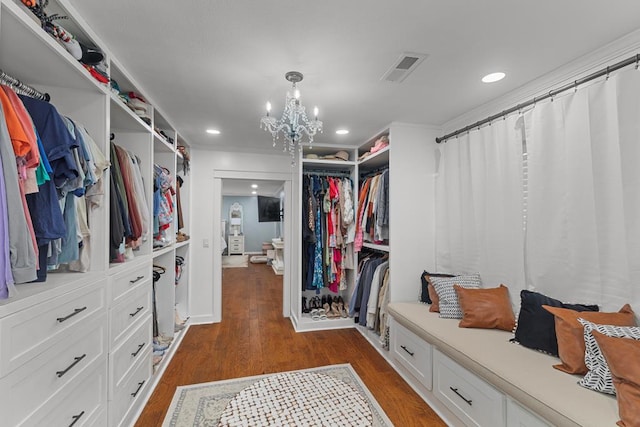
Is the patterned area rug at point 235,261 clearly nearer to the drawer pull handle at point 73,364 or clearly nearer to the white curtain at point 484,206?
the white curtain at point 484,206

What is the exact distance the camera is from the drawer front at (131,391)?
1.64m

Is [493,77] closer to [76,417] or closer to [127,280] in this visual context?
[127,280]

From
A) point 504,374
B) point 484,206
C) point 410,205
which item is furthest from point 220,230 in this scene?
point 504,374

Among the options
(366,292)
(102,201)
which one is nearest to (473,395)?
(366,292)

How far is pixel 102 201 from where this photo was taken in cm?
153

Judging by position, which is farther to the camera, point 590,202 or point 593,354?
point 590,202

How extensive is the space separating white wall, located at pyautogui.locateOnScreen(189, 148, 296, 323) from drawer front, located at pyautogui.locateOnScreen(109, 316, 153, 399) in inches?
57.1

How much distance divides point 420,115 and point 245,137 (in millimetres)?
1951

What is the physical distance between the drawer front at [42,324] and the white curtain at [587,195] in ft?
8.90

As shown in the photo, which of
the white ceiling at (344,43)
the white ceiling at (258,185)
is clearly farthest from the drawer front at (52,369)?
the white ceiling at (258,185)

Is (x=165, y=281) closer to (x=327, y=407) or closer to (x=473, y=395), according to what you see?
(x=327, y=407)

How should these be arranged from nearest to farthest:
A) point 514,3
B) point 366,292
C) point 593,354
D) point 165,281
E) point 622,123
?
point 514,3
point 593,354
point 622,123
point 165,281
point 366,292

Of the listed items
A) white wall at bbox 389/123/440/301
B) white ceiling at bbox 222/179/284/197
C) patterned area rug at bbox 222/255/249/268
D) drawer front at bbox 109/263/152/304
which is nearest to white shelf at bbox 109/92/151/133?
drawer front at bbox 109/263/152/304

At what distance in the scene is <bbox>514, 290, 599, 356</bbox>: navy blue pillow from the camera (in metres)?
1.61
